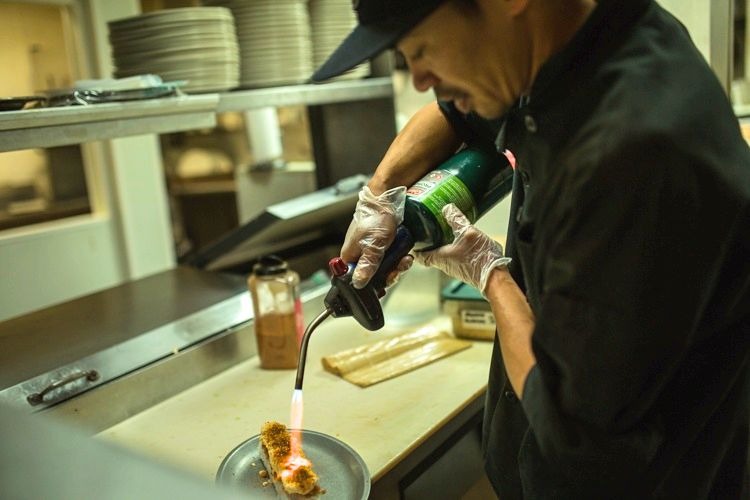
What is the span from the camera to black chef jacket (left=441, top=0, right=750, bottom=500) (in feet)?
2.74

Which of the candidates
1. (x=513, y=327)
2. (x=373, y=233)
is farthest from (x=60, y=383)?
(x=513, y=327)

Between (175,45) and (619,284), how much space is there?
1.27 m

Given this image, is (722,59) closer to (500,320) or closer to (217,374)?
(500,320)

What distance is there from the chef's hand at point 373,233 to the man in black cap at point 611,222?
0.25 metres

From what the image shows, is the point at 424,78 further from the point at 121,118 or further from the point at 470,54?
the point at 121,118

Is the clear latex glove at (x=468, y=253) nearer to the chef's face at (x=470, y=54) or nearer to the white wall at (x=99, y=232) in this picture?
the chef's face at (x=470, y=54)

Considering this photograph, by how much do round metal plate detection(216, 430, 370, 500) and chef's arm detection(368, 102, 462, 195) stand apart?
0.49 metres

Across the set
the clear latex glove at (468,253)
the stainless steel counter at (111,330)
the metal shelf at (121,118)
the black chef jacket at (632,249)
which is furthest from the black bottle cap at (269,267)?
the black chef jacket at (632,249)

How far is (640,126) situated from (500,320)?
354 millimetres

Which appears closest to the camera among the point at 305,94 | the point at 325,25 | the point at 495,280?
the point at 495,280

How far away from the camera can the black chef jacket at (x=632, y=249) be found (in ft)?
2.74

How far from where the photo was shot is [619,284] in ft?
2.78

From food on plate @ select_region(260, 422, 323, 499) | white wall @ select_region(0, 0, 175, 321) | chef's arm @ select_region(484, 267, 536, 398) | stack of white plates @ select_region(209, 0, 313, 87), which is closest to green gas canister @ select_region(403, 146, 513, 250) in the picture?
chef's arm @ select_region(484, 267, 536, 398)

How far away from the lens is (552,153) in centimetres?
95
